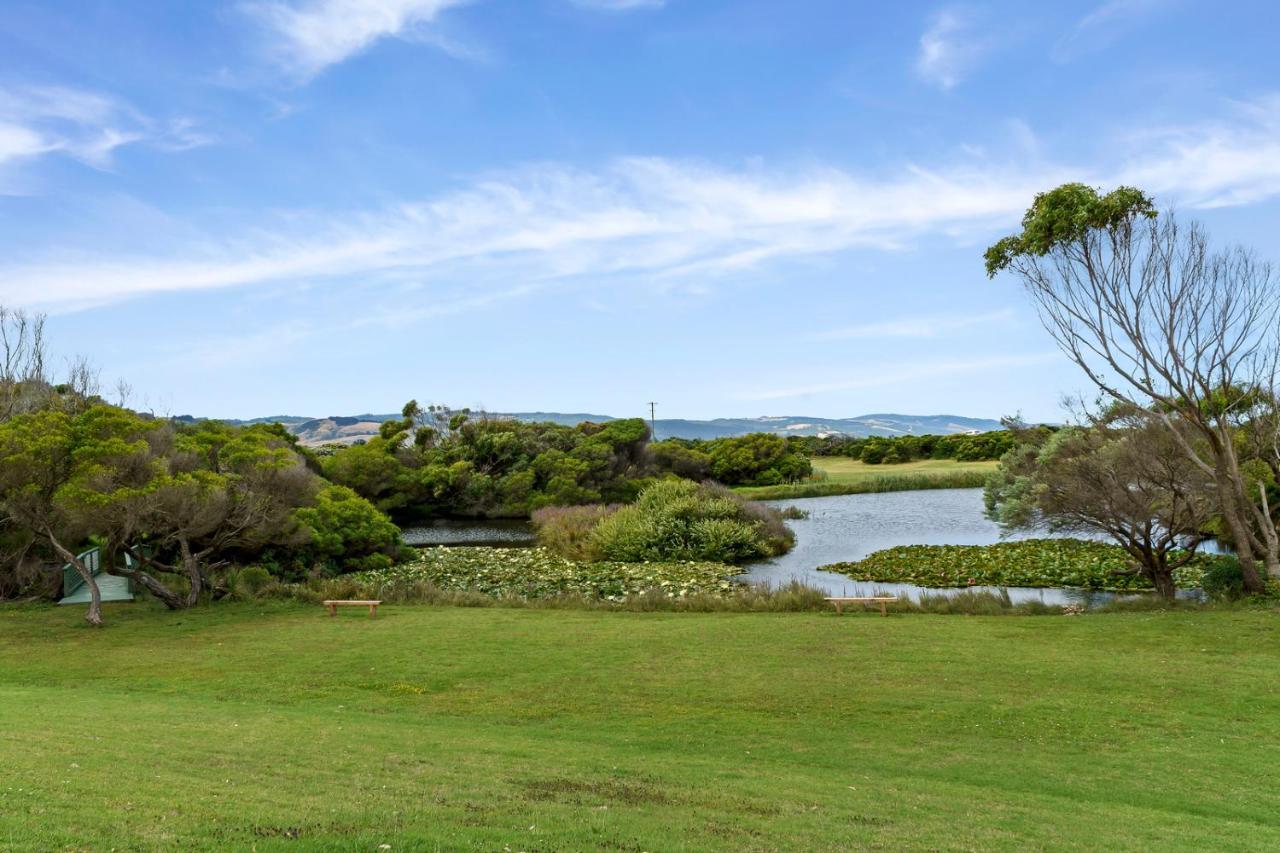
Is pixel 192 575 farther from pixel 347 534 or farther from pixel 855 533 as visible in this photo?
pixel 855 533

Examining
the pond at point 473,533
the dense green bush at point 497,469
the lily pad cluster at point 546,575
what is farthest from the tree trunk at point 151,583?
the dense green bush at point 497,469

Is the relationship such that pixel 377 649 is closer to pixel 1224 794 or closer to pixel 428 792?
pixel 428 792

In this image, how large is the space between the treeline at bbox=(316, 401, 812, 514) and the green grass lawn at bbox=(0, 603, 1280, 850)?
126ft

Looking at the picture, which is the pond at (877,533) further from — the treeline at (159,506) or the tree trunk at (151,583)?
the tree trunk at (151,583)

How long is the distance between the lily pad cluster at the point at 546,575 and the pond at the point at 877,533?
2797 millimetres

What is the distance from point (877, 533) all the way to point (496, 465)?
3028cm

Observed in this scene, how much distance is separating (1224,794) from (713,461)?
248 ft

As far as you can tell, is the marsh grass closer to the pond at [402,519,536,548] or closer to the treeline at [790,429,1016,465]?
the pond at [402,519,536,548]

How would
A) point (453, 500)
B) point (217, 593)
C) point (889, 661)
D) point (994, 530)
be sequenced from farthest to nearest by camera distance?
point (453, 500) < point (994, 530) < point (217, 593) < point (889, 661)

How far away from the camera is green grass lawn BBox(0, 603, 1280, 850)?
7371mm

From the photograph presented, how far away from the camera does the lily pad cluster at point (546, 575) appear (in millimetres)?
28469

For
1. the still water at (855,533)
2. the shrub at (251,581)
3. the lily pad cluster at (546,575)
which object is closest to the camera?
the shrub at (251,581)

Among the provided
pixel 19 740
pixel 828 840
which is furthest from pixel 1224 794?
pixel 19 740

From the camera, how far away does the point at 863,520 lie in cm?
5284
